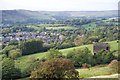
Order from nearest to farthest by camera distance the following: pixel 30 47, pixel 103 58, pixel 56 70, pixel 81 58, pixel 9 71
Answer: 1. pixel 56 70
2. pixel 9 71
3. pixel 81 58
4. pixel 103 58
5. pixel 30 47

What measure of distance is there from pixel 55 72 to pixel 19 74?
266 inches

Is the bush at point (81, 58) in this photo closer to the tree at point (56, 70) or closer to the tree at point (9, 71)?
the tree at point (9, 71)

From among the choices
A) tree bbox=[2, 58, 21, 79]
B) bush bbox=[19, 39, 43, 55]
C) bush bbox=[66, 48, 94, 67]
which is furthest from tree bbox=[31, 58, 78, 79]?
bush bbox=[19, 39, 43, 55]

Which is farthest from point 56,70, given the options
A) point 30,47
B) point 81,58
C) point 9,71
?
point 30,47

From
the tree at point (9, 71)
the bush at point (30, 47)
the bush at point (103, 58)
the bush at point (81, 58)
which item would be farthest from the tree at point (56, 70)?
the bush at point (30, 47)

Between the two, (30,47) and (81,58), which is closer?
(81,58)

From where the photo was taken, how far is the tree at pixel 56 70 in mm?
11047

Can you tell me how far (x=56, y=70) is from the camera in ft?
36.5

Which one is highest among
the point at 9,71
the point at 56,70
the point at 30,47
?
the point at 56,70

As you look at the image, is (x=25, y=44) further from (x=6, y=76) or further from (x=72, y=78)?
(x=72, y=78)

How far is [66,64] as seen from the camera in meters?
11.3

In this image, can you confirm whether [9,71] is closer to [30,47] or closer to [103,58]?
[103,58]

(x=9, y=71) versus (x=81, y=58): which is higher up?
(x=9, y=71)

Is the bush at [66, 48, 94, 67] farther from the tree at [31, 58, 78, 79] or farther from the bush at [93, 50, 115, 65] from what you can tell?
the tree at [31, 58, 78, 79]
